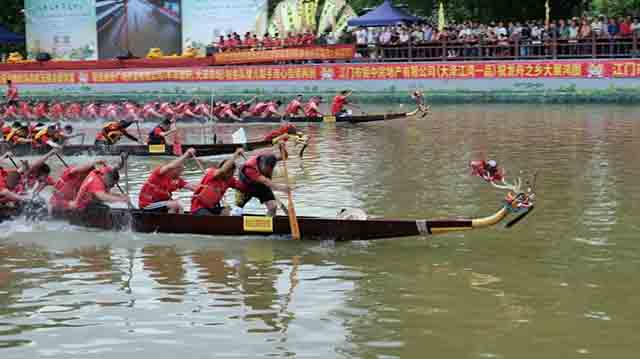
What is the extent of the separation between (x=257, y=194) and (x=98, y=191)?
6.42ft

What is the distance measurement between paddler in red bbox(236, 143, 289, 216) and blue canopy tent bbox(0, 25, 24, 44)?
36.3 metres

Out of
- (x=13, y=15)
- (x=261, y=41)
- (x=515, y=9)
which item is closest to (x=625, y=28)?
(x=515, y=9)

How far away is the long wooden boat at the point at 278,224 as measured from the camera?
10664 mm

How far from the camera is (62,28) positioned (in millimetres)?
43938

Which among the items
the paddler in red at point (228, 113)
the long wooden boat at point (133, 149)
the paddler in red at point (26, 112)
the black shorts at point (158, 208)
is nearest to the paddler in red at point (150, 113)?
the paddler in red at point (228, 113)

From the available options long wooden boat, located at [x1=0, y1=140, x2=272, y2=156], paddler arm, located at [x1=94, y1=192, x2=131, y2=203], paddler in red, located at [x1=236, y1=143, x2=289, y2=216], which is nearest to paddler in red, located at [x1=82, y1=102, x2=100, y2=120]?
long wooden boat, located at [x1=0, y1=140, x2=272, y2=156]

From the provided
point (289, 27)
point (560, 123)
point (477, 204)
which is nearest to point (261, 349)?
point (477, 204)

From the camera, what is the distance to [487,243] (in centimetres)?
1166

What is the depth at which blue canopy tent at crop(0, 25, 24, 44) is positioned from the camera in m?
45.3

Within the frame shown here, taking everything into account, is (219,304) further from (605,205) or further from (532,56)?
(532,56)

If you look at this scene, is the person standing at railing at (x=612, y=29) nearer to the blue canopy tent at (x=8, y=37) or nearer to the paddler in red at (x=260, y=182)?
the paddler in red at (x=260, y=182)

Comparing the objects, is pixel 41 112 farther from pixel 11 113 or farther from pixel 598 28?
pixel 598 28

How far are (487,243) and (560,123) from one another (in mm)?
15848

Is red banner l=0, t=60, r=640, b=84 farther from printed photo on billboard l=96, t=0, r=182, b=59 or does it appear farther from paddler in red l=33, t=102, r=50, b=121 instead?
paddler in red l=33, t=102, r=50, b=121
